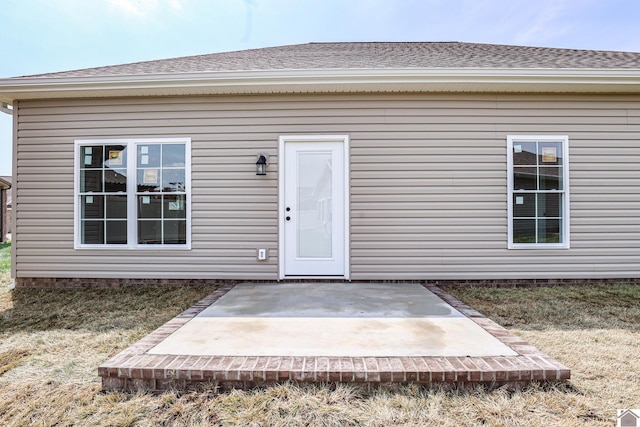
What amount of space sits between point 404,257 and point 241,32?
17.6ft

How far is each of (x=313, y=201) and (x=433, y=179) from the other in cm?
162

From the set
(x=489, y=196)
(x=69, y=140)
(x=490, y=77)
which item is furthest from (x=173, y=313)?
(x=490, y=77)

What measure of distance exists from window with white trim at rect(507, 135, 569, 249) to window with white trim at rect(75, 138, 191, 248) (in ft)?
14.4

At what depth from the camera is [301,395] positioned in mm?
1854

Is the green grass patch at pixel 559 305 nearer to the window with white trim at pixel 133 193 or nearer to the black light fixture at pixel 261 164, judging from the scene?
the black light fixture at pixel 261 164

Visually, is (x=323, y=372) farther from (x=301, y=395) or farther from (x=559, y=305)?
(x=559, y=305)

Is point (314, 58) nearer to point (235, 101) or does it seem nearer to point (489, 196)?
point (235, 101)

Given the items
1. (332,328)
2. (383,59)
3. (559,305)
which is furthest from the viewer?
(383,59)

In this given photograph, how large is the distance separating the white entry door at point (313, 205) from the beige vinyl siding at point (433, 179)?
0.45 feet

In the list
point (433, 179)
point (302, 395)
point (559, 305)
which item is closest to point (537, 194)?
point (433, 179)

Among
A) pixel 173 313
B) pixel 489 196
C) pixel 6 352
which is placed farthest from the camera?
pixel 489 196

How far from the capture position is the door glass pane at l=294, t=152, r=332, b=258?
15.0ft

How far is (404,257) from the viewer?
4.53 meters

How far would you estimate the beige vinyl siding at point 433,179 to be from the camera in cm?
452
